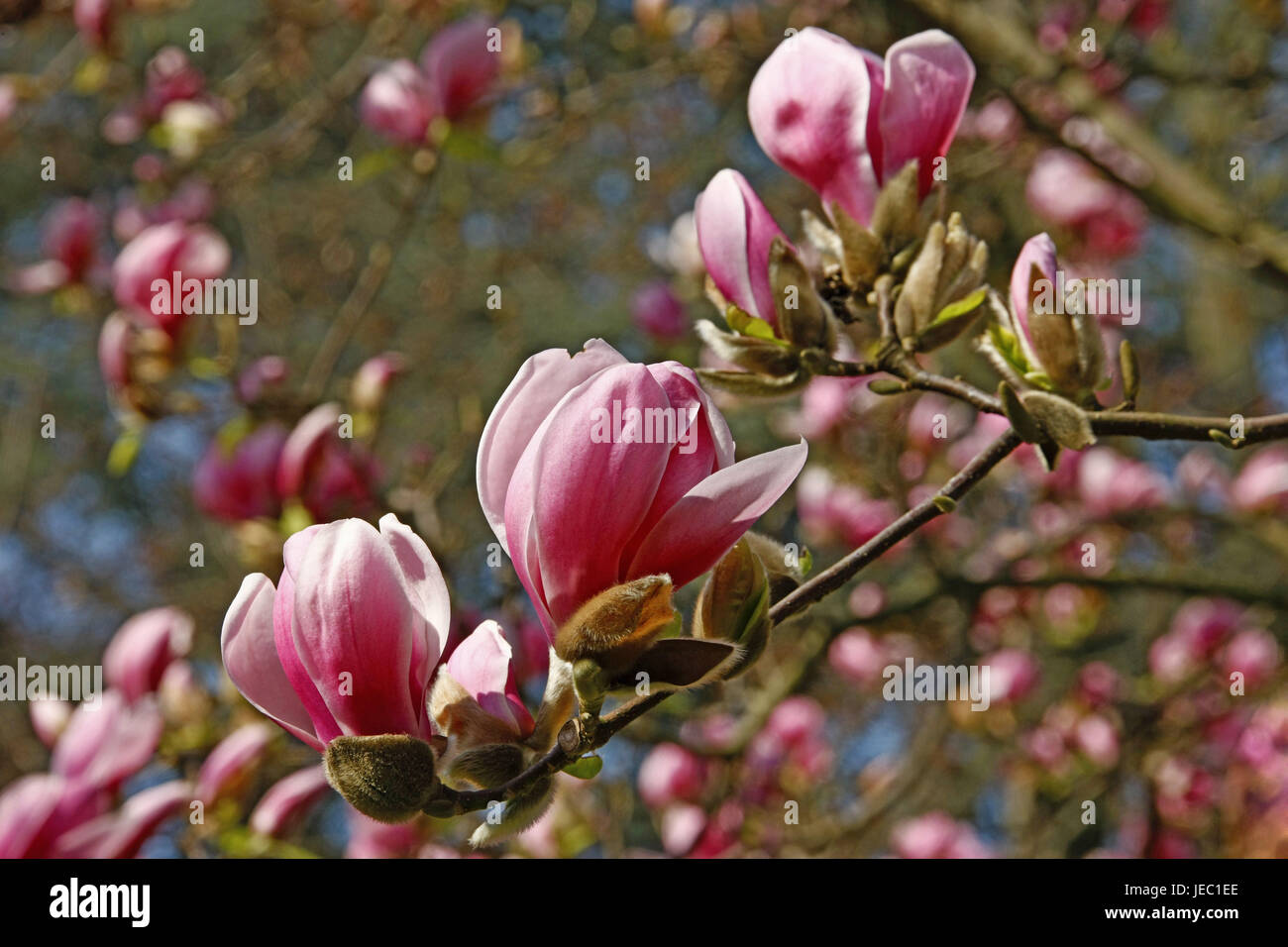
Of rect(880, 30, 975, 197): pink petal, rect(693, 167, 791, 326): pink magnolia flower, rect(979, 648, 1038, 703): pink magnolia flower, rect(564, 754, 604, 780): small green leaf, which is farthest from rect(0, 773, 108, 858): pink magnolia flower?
rect(979, 648, 1038, 703): pink magnolia flower

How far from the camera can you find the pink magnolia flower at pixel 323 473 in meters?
1.31

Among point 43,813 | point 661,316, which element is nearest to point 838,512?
point 661,316

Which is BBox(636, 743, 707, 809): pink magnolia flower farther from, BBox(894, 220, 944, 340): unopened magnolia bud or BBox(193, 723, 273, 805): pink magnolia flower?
BBox(894, 220, 944, 340): unopened magnolia bud

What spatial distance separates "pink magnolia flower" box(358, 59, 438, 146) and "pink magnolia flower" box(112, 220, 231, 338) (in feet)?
1.08

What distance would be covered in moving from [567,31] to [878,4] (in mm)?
751

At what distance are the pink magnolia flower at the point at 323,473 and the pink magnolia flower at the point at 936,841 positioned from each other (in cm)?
127

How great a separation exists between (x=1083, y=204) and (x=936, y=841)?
4.04 ft

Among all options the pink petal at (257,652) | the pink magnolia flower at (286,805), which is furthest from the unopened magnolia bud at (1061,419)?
the pink magnolia flower at (286,805)

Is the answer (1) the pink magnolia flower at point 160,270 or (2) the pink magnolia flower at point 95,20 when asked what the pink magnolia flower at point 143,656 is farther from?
(2) the pink magnolia flower at point 95,20

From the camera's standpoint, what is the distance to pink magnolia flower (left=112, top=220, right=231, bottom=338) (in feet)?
4.69

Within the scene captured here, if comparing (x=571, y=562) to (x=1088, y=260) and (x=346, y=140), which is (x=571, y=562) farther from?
(x=346, y=140)

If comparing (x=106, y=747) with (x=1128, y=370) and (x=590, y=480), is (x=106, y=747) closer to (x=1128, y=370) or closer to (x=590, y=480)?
(x=590, y=480)

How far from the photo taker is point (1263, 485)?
5.74 ft

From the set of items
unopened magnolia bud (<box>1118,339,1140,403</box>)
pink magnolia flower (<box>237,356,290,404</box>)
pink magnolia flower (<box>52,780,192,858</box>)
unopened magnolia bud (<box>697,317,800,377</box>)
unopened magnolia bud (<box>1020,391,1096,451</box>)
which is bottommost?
pink magnolia flower (<box>52,780,192,858</box>)
